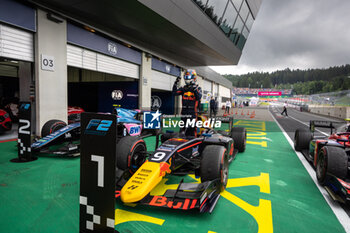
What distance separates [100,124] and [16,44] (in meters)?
6.58

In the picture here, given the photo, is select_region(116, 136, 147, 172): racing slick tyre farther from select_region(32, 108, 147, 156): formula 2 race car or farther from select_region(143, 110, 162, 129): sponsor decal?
select_region(143, 110, 162, 129): sponsor decal

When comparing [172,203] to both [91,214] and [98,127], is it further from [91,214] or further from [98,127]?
[98,127]

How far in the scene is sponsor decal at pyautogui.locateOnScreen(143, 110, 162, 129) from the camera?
801cm

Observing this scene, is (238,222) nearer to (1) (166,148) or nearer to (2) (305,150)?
(1) (166,148)

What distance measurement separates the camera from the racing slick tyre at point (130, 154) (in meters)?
3.32

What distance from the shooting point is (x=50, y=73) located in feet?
22.7

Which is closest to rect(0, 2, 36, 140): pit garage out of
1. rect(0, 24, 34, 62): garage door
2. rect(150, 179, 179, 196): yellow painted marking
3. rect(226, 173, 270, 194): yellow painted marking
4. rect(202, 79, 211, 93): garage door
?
rect(0, 24, 34, 62): garage door

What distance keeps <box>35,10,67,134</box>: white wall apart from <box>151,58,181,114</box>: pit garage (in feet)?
23.2

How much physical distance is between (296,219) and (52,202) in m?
3.27

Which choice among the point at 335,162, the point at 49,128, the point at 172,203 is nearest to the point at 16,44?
the point at 49,128

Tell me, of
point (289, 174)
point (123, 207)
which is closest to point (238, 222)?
point (123, 207)

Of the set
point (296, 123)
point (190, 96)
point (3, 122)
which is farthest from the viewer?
point (296, 123)

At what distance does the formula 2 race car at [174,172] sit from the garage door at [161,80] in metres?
10.7

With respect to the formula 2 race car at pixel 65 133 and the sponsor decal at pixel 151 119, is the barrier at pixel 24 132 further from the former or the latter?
the sponsor decal at pixel 151 119
